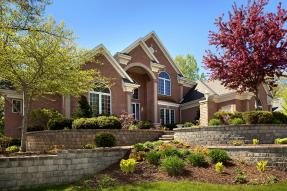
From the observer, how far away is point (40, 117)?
21375mm

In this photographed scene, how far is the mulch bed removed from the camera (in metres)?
12.0

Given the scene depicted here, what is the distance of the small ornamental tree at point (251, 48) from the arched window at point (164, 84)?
43.0 feet

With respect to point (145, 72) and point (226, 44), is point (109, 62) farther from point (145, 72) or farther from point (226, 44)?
point (226, 44)

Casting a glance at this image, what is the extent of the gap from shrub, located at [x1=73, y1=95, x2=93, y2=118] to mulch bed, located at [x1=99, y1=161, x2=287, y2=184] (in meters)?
8.90

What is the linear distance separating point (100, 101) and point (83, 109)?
2417 mm

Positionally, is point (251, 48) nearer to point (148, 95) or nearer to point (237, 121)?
point (237, 121)

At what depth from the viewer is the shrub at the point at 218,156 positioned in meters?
13.4

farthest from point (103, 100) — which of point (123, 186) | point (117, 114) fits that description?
point (123, 186)

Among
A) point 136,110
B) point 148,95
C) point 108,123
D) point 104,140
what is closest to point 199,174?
point 104,140

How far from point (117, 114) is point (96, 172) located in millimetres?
11888

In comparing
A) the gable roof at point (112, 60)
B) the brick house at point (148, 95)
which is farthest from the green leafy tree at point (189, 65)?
the gable roof at point (112, 60)

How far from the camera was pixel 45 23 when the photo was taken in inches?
591

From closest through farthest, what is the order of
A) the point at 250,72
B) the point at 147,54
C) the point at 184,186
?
the point at 184,186
the point at 250,72
the point at 147,54

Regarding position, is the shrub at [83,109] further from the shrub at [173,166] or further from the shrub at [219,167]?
the shrub at [219,167]
